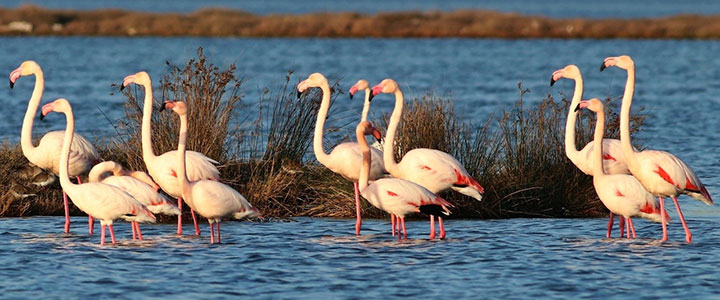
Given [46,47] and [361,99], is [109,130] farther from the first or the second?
[46,47]

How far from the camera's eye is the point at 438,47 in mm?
57812

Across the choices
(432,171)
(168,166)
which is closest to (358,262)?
(432,171)

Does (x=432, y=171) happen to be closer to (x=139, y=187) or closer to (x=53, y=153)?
(x=139, y=187)

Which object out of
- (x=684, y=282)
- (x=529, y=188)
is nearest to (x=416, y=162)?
(x=529, y=188)

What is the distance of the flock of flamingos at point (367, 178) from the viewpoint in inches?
451

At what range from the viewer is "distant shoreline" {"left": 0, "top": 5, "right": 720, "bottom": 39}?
2366 inches

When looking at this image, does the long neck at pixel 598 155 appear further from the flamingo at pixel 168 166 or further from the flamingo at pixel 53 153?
the flamingo at pixel 53 153

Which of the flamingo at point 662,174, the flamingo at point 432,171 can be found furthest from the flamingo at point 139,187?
the flamingo at point 662,174

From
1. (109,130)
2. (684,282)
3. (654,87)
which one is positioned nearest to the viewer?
(684,282)

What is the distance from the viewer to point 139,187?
11.8 m

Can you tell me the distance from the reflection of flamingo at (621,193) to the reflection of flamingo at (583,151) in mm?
362

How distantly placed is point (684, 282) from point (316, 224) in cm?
446

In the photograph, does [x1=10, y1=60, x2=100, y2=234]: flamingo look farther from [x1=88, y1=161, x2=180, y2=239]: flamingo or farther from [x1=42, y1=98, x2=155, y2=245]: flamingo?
[x1=42, y1=98, x2=155, y2=245]: flamingo

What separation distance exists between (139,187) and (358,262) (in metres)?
2.27
